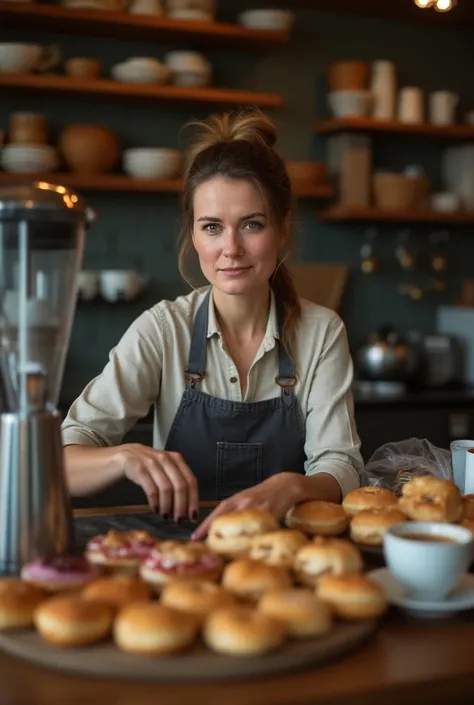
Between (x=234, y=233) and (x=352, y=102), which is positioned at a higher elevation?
(x=352, y=102)

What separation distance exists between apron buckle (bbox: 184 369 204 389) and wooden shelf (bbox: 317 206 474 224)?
2.10m

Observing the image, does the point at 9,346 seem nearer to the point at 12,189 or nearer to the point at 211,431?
the point at 12,189

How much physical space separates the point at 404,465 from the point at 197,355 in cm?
50

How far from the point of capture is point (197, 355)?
215 centimetres

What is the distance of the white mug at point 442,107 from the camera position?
4285 mm

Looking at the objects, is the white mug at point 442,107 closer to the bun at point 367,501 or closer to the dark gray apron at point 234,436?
the dark gray apron at point 234,436

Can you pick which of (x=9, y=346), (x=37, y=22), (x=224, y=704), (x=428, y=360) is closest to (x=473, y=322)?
(x=428, y=360)

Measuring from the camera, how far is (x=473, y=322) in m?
4.34

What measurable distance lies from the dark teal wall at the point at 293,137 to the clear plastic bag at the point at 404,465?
6.69 feet

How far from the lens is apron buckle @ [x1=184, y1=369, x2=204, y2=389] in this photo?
6.99ft

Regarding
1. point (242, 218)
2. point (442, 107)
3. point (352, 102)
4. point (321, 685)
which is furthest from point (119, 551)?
point (442, 107)

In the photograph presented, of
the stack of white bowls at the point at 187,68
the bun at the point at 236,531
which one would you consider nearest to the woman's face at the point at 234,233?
the bun at the point at 236,531

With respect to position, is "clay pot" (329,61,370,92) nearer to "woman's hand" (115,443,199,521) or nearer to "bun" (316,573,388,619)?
"woman's hand" (115,443,199,521)

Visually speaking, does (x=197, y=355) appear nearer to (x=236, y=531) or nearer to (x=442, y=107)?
(x=236, y=531)
